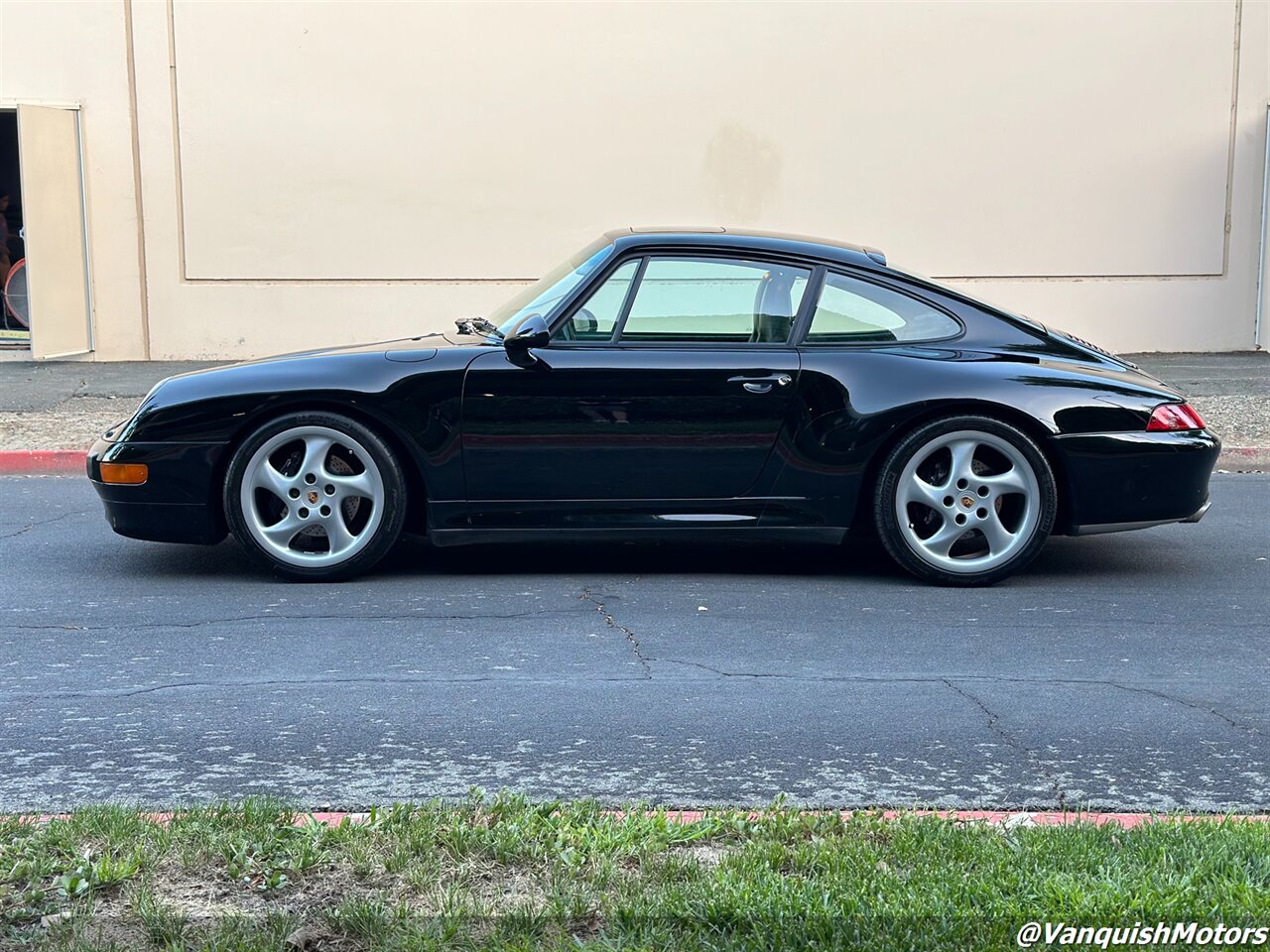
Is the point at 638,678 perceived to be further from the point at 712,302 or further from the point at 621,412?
the point at 712,302

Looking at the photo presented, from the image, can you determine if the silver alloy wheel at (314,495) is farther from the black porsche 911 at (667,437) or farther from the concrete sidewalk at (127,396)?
the concrete sidewalk at (127,396)

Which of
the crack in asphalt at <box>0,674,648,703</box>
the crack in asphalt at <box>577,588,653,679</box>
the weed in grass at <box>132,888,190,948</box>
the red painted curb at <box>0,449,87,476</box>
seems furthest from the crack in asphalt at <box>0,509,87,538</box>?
the weed in grass at <box>132,888,190,948</box>

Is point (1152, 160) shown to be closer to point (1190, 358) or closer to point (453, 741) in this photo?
point (1190, 358)

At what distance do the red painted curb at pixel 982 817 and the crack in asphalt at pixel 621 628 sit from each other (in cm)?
133

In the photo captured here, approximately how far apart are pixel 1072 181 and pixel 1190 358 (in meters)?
2.01

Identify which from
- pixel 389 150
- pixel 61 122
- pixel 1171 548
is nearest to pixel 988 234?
pixel 389 150

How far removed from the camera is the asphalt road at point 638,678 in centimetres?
378

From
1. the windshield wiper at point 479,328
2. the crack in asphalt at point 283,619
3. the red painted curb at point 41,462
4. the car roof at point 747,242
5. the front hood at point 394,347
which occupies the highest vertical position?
the car roof at point 747,242

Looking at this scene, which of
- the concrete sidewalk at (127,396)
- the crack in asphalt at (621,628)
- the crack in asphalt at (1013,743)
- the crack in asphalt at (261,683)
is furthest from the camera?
the concrete sidewalk at (127,396)

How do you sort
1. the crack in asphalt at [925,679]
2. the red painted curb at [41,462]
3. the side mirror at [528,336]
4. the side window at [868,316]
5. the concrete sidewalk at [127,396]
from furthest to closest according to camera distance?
the concrete sidewalk at [127,396]
the red painted curb at [41,462]
the side window at [868,316]
the side mirror at [528,336]
the crack in asphalt at [925,679]

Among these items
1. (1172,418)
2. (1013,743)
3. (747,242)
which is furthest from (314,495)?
(1172,418)

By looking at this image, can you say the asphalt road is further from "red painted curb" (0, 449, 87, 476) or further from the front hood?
"red painted curb" (0, 449, 87, 476)

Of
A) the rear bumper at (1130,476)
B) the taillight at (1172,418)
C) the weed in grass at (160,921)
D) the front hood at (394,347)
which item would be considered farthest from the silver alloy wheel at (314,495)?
the taillight at (1172,418)

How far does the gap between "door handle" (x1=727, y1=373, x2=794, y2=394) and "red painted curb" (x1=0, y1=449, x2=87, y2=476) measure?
5.29m
